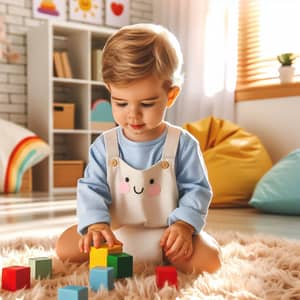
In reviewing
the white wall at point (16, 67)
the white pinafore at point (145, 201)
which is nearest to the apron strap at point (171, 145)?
the white pinafore at point (145, 201)

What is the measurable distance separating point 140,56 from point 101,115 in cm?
276

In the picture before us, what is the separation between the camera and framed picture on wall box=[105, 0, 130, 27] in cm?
407

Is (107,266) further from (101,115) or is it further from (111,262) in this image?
(101,115)

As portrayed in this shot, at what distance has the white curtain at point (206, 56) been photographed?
133 inches

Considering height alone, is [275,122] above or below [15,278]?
above

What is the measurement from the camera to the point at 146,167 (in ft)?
3.84

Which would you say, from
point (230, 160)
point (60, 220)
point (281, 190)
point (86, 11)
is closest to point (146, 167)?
point (60, 220)

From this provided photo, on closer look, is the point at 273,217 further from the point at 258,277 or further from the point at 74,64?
the point at 74,64

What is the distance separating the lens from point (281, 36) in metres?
3.20

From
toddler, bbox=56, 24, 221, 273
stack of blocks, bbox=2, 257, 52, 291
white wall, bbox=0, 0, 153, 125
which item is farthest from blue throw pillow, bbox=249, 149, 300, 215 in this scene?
white wall, bbox=0, 0, 153, 125

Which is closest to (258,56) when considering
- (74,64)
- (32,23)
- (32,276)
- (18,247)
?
(74,64)

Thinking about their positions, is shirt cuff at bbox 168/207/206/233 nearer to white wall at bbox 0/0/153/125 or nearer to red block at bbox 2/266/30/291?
red block at bbox 2/266/30/291

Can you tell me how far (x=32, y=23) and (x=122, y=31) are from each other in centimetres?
281

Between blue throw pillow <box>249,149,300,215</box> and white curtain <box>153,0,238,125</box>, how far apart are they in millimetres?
940
